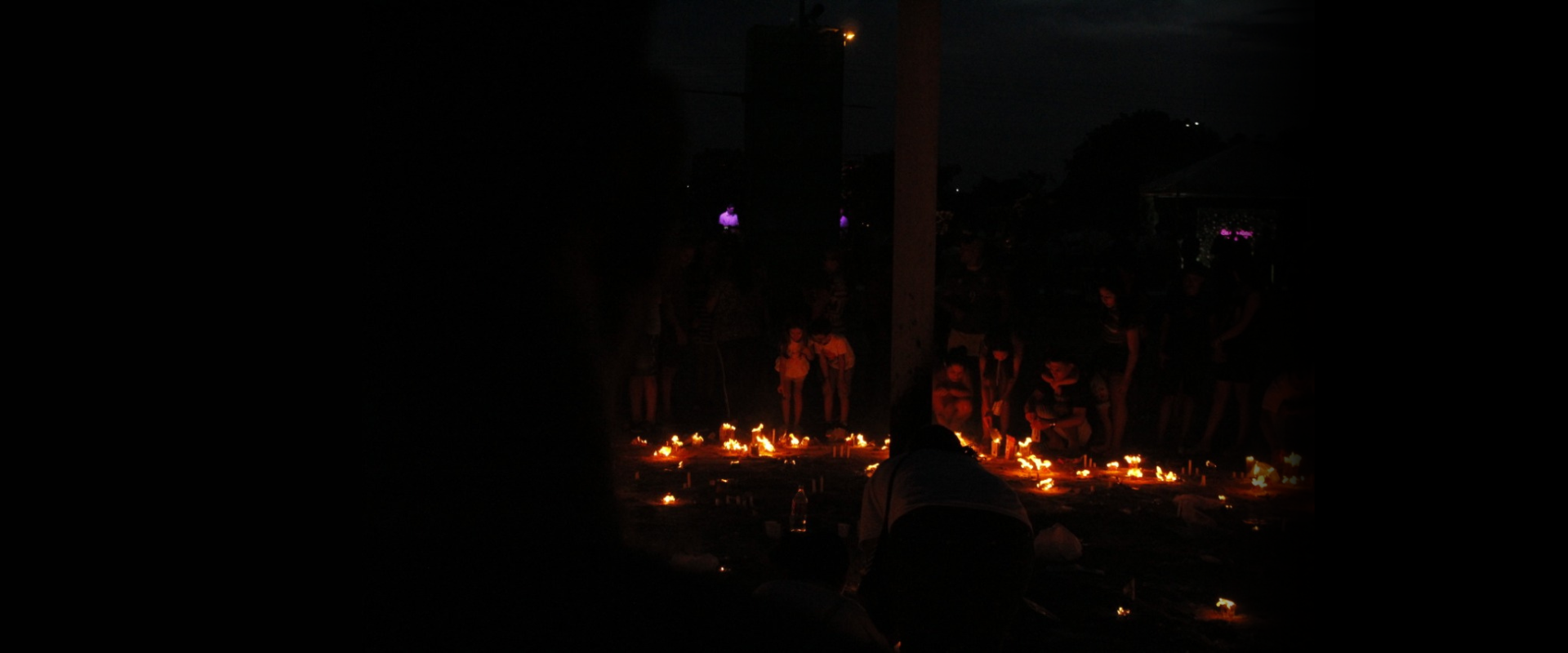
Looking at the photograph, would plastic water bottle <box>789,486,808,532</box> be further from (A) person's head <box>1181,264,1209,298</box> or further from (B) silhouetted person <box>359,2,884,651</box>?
(B) silhouetted person <box>359,2,884,651</box>

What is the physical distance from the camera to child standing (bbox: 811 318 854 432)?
11.6m

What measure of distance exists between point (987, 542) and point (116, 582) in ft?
12.5

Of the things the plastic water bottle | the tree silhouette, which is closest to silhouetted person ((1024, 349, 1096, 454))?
the plastic water bottle

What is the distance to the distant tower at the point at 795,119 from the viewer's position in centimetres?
1978

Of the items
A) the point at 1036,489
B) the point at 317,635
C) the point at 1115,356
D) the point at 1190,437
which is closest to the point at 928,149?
the point at 1036,489

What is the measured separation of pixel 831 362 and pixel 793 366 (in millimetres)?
429

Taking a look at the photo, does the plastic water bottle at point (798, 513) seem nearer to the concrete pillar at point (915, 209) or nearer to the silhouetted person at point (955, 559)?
the concrete pillar at point (915, 209)

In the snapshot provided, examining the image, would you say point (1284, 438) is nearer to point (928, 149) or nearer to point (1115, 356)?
point (1115, 356)

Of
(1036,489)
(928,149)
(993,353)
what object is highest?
(928,149)

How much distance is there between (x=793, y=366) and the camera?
1145cm

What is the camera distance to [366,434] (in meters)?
1.05

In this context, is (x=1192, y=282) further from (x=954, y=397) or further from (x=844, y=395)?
(x=844, y=395)

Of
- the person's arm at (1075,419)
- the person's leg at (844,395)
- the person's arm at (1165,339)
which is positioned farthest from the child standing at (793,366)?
the person's arm at (1165,339)

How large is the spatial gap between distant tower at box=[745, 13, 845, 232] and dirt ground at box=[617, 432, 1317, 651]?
29.8 feet
